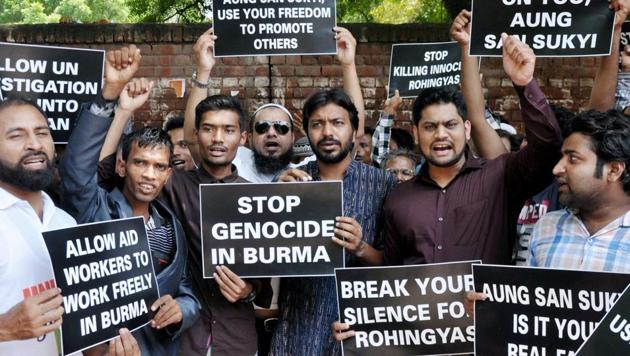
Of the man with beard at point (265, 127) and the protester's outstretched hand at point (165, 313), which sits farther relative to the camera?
the man with beard at point (265, 127)

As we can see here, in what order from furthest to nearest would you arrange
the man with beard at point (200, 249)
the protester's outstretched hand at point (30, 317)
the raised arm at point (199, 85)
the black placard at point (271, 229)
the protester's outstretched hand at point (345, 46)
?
1. the protester's outstretched hand at point (345, 46)
2. the raised arm at point (199, 85)
3. the man with beard at point (200, 249)
4. the black placard at point (271, 229)
5. the protester's outstretched hand at point (30, 317)

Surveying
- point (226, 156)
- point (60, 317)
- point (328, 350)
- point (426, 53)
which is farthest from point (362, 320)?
point (426, 53)

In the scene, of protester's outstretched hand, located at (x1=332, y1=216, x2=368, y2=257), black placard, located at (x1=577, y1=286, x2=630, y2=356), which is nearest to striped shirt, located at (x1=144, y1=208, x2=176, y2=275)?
protester's outstretched hand, located at (x1=332, y1=216, x2=368, y2=257)

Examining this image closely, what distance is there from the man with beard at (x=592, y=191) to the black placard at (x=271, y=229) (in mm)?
1037

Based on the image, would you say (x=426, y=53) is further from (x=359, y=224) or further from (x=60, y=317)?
(x=60, y=317)

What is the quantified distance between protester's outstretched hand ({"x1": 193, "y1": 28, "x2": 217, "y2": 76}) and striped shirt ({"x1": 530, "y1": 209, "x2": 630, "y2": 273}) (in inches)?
85.9

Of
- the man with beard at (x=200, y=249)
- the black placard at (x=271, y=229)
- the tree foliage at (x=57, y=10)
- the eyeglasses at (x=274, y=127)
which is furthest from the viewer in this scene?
the tree foliage at (x=57, y=10)

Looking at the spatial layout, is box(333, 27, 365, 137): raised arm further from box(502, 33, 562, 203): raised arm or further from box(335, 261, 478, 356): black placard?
box(335, 261, 478, 356): black placard

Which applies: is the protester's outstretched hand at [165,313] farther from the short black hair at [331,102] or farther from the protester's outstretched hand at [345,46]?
the protester's outstretched hand at [345,46]

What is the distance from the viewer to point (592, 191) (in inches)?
149

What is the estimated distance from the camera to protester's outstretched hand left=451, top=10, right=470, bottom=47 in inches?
193

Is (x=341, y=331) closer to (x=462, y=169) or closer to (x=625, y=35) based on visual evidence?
(x=462, y=169)

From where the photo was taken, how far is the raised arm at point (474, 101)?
185 inches

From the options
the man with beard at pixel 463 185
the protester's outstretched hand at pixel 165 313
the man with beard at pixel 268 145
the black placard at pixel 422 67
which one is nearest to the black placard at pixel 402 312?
the man with beard at pixel 463 185
